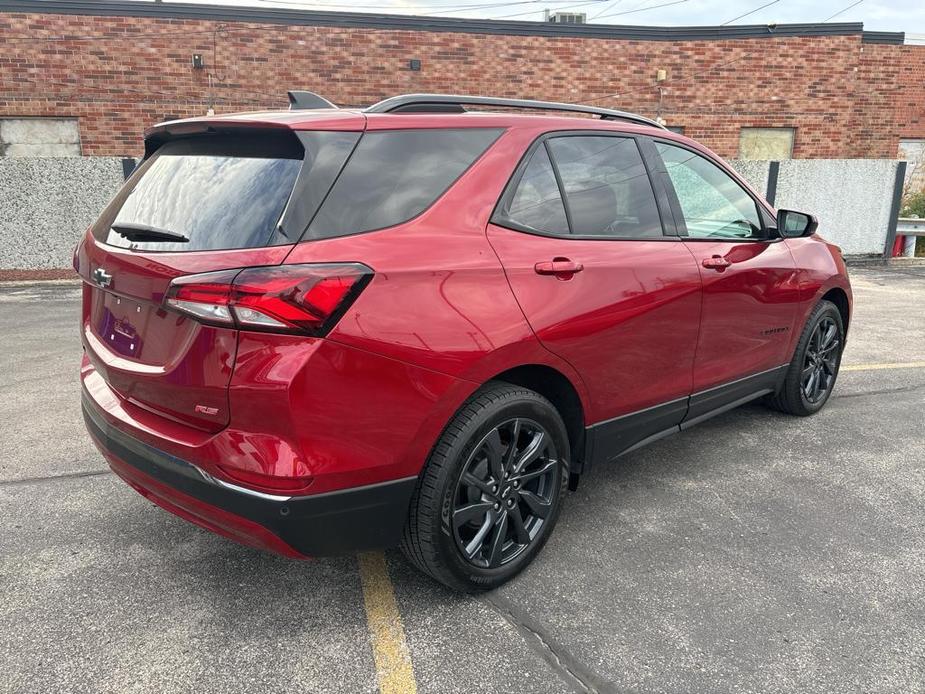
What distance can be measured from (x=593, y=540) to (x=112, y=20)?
13184mm

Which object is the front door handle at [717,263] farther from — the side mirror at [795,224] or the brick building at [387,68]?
the brick building at [387,68]

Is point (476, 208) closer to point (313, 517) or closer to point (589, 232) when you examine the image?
point (589, 232)

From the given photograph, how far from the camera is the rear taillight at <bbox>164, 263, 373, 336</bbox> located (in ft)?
6.40

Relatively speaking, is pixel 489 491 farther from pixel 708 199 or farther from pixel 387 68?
pixel 387 68

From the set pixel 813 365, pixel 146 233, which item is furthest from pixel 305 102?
pixel 813 365

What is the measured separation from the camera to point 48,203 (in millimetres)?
9945

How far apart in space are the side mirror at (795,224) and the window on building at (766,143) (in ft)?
40.2

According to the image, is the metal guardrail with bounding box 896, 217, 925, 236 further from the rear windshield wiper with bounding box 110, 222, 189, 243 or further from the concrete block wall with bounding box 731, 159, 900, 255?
the rear windshield wiper with bounding box 110, 222, 189, 243

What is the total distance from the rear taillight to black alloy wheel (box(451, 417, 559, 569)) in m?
0.76

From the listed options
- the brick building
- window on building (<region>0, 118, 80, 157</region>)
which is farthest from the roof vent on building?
window on building (<region>0, 118, 80, 157</region>)

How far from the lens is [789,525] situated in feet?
10.2

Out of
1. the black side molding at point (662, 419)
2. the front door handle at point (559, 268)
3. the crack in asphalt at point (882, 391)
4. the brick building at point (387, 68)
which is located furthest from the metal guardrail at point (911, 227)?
the front door handle at point (559, 268)

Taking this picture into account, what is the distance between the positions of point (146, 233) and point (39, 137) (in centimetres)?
1270

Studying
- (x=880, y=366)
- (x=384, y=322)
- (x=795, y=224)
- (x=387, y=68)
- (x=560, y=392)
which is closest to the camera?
(x=384, y=322)
